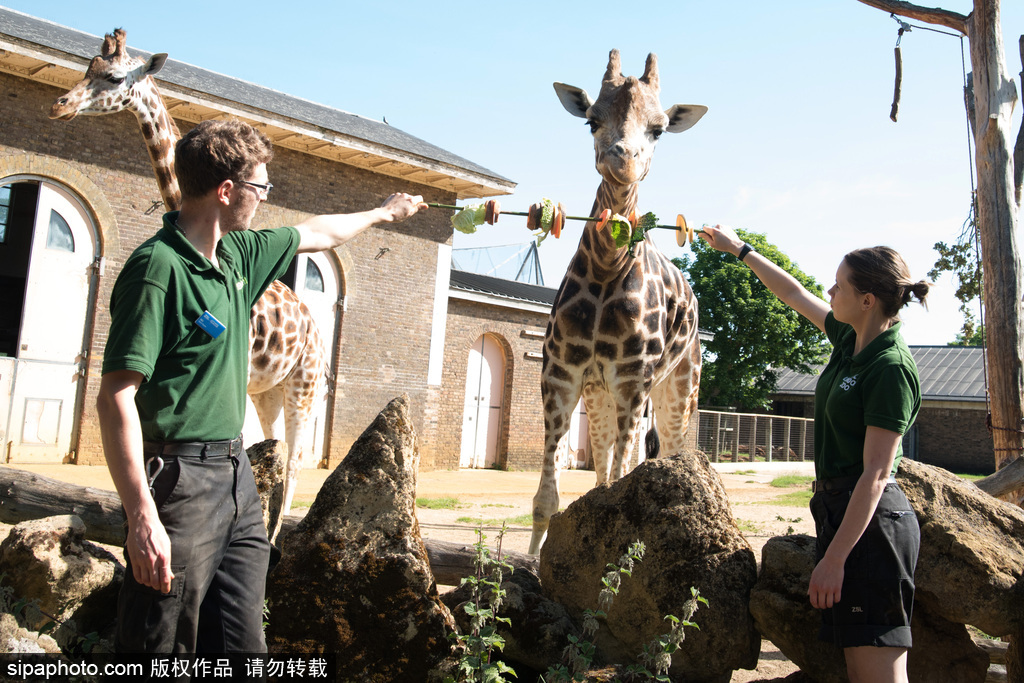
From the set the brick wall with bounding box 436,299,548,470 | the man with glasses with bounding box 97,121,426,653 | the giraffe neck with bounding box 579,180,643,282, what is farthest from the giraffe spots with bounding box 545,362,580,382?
the brick wall with bounding box 436,299,548,470

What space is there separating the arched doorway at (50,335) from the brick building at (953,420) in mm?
24008

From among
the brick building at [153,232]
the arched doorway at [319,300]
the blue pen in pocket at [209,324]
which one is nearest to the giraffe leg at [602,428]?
the blue pen in pocket at [209,324]

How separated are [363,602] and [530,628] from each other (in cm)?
84

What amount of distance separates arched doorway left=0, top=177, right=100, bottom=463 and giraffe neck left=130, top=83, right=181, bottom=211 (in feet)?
22.7

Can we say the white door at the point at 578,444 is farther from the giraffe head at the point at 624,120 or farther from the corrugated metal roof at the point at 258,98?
the giraffe head at the point at 624,120

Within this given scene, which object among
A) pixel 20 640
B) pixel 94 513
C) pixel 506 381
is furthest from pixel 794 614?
pixel 506 381

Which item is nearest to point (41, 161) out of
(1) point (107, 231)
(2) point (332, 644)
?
(1) point (107, 231)

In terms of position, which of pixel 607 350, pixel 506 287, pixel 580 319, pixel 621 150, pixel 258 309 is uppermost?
pixel 506 287

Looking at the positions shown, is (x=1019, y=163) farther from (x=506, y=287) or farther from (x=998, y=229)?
(x=506, y=287)

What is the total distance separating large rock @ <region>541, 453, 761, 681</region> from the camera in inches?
135

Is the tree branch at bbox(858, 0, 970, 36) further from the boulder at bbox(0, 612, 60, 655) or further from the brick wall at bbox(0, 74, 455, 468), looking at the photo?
the brick wall at bbox(0, 74, 455, 468)

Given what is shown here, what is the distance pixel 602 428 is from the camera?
5.35 metres

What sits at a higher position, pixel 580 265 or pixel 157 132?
pixel 157 132

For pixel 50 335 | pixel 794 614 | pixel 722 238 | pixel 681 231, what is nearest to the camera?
pixel 794 614
